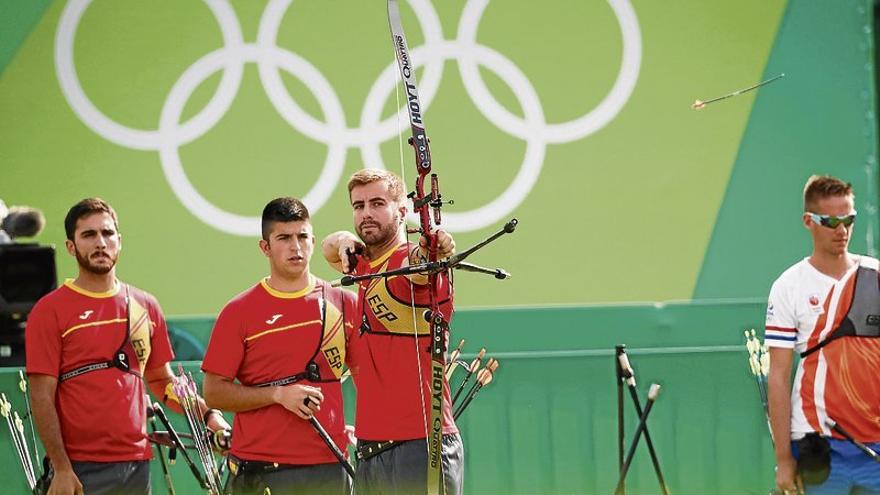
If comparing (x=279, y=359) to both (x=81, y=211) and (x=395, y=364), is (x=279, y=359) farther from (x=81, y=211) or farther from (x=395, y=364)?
(x=81, y=211)

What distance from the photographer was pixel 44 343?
5.65 m

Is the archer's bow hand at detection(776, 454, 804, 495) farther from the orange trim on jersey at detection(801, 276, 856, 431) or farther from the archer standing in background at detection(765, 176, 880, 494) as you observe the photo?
the orange trim on jersey at detection(801, 276, 856, 431)

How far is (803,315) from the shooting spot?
5.25 m

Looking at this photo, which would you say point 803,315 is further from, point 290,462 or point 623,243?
point 623,243

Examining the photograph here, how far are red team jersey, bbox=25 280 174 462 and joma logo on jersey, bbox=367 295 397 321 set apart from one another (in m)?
1.17

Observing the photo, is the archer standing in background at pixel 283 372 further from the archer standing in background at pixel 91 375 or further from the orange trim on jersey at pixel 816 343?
the orange trim on jersey at pixel 816 343

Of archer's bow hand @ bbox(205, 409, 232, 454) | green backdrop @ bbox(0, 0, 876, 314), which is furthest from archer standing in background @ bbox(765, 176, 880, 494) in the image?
green backdrop @ bbox(0, 0, 876, 314)

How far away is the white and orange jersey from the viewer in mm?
5172

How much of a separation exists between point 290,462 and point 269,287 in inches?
26.7

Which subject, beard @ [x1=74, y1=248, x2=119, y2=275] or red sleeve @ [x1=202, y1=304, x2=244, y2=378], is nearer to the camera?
red sleeve @ [x1=202, y1=304, x2=244, y2=378]

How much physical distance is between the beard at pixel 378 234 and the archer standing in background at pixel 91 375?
1084 mm

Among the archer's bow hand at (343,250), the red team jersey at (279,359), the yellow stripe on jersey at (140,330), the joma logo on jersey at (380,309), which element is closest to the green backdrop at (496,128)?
the archer's bow hand at (343,250)

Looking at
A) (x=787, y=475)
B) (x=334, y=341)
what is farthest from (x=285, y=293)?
(x=787, y=475)

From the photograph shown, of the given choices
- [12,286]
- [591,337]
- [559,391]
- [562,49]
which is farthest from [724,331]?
[12,286]
